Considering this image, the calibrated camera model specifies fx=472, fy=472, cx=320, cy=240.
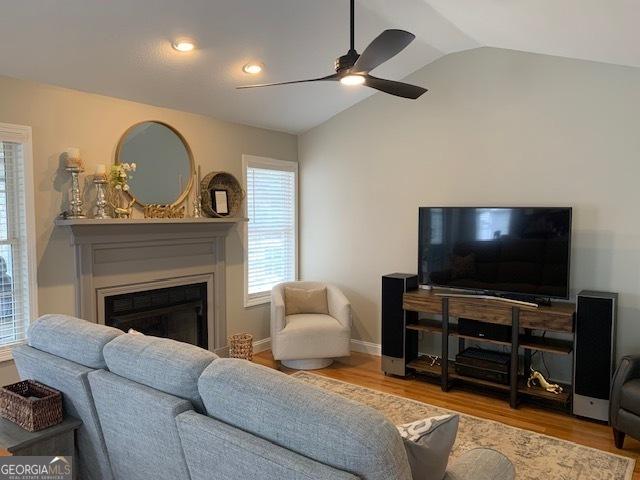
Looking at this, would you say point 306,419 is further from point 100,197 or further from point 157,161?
point 157,161

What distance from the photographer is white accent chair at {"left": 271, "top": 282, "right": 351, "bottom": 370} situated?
4621 millimetres

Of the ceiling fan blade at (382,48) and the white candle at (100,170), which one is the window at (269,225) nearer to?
the white candle at (100,170)

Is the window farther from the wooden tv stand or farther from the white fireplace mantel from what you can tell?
the wooden tv stand

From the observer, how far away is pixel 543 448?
10.5 ft

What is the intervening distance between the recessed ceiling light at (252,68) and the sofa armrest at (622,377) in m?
3.50

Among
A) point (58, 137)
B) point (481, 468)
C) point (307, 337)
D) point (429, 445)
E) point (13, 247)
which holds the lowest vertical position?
point (307, 337)

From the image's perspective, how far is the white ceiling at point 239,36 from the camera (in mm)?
2879

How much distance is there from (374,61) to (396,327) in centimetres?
273

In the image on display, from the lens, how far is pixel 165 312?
4398 millimetres

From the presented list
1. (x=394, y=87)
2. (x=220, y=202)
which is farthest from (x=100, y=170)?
(x=394, y=87)

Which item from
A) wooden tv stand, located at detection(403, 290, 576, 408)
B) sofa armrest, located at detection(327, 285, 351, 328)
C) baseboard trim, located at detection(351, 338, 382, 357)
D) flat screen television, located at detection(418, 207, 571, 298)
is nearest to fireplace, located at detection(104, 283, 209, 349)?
sofa armrest, located at detection(327, 285, 351, 328)

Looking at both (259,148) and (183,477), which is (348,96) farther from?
(183,477)

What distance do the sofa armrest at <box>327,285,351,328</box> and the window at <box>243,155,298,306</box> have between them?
781 millimetres

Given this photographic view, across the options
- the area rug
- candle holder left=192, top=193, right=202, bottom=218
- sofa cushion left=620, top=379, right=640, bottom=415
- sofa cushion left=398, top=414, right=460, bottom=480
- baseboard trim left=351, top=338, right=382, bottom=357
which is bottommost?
the area rug
